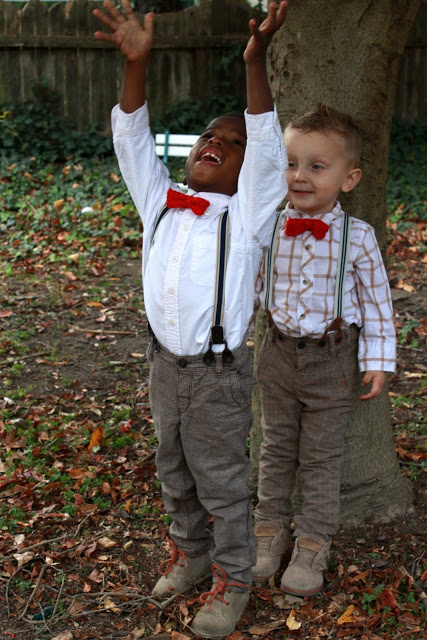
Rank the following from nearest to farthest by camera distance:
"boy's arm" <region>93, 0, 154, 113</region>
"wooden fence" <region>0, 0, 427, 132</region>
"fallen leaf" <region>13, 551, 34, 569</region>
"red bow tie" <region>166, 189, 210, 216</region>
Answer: "boy's arm" <region>93, 0, 154, 113</region>
"red bow tie" <region>166, 189, 210, 216</region>
"fallen leaf" <region>13, 551, 34, 569</region>
"wooden fence" <region>0, 0, 427, 132</region>

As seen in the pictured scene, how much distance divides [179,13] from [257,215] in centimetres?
925

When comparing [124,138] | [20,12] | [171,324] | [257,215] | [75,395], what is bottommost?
[75,395]

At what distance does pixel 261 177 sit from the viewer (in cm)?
254

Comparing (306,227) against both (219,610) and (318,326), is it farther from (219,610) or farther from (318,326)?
(219,610)

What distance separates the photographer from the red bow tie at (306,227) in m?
2.87

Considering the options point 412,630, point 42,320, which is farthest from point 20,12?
point 412,630

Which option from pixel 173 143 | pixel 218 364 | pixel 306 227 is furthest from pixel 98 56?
pixel 218 364

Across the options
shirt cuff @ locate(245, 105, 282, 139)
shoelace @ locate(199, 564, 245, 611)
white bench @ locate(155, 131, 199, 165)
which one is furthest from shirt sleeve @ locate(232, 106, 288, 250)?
white bench @ locate(155, 131, 199, 165)

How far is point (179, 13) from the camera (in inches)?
430

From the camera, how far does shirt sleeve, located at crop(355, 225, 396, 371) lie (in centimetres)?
291

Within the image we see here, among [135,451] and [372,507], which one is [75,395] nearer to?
→ [135,451]

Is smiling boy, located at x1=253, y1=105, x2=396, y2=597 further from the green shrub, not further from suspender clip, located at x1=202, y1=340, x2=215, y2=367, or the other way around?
the green shrub

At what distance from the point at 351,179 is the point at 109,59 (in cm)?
890

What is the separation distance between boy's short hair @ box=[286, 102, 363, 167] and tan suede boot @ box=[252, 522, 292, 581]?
1.52 m
